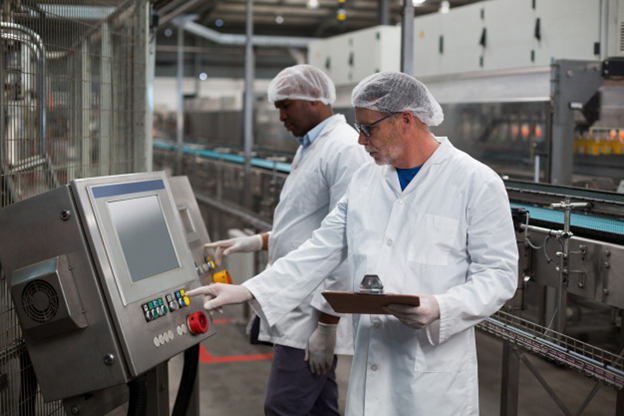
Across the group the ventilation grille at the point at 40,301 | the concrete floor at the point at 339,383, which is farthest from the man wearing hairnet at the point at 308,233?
the concrete floor at the point at 339,383

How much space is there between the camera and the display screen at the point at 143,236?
1.71m

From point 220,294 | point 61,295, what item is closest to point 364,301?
point 220,294

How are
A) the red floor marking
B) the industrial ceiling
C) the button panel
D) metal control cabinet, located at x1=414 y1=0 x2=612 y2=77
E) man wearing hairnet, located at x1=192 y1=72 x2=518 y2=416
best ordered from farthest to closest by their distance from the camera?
the industrial ceiling, the red floor marking, metal control cabinet, located at x1=414 y1=0 x2=612 y2=77, the button panel, man wearing hairnet, located at x1=192 y1=72 x2=518 y2=416

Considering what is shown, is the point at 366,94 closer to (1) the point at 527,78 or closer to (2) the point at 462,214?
(2) the point at 462,214

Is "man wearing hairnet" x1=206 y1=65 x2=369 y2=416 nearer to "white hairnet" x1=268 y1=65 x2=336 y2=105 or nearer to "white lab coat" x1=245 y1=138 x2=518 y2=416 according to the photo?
"white hairnet" x1=268 y1=65 x2=336 y2=105

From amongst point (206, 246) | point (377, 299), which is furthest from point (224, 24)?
point (377, 299)

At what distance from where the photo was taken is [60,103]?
2.24 meters

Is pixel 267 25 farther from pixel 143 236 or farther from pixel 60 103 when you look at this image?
pixel 143 236

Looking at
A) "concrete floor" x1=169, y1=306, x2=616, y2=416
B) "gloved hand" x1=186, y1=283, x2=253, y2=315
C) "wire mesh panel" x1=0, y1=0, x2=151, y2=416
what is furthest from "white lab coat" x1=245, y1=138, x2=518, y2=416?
"concrete floor" x1=169, y1=306, x2=616, y2=416

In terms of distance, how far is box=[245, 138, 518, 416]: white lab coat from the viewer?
1.57m

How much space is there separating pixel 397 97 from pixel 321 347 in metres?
0.93

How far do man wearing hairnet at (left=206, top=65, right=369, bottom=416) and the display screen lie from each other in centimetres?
49

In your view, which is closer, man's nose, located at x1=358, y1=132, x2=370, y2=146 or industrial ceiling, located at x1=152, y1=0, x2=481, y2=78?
man's nose, located at x1=358, y1=132, x2=370, y2=146

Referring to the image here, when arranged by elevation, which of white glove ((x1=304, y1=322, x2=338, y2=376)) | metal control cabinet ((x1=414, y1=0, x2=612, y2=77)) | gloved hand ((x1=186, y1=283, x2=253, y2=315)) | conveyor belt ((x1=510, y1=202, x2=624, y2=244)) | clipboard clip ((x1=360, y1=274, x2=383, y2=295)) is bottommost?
white glove ((x1=304, y1=322, x2=338, y2=376))
